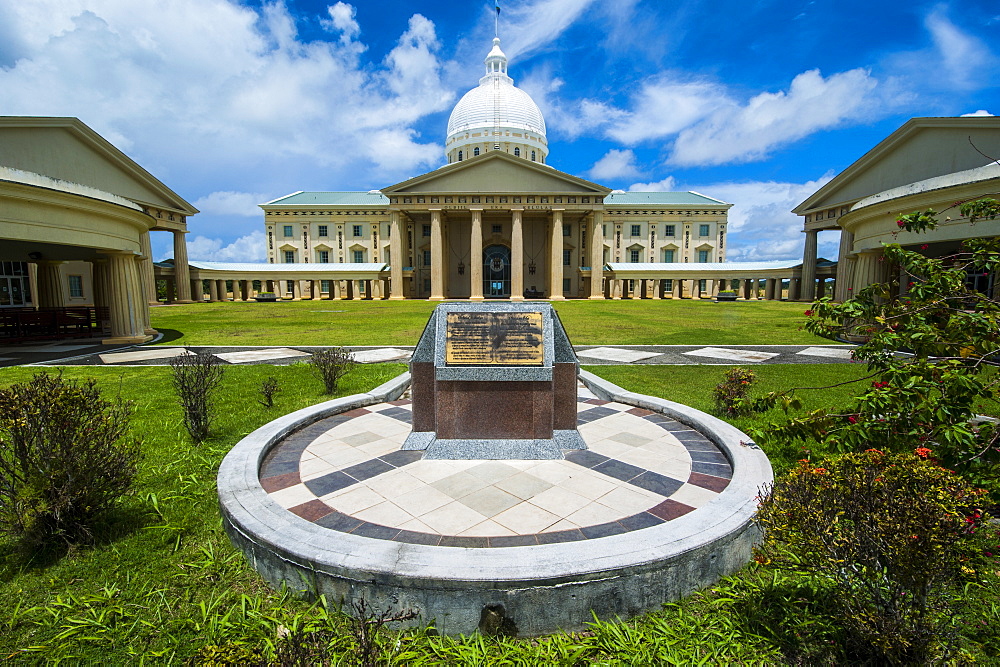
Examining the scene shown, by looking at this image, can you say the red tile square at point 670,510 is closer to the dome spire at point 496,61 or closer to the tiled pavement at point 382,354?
the tiled pavement at point 382,354

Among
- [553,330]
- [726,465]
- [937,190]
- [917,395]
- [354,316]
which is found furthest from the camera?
[354,316]

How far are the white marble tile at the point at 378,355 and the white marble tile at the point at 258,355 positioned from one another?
1.68 metres

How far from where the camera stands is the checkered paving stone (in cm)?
377

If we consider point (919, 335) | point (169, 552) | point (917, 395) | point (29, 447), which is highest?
point (919, 335)

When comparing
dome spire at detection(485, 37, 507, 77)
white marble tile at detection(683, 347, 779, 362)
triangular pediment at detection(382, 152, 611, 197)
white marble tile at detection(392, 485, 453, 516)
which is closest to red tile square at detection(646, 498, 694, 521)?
white marble tile at detection(392, 485, 453, 516)

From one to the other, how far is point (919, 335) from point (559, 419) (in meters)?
3.52

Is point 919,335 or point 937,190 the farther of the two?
point 937,190

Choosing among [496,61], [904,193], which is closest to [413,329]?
[904,193]

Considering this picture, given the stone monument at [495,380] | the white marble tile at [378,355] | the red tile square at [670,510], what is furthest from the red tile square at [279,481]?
the white marble tile at [378,355]

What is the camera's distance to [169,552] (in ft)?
12.1

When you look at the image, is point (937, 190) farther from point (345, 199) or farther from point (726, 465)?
point (345, 199)

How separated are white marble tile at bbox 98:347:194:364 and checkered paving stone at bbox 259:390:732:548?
32.7 ft

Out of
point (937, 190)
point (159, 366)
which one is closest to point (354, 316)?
point (159, 366)

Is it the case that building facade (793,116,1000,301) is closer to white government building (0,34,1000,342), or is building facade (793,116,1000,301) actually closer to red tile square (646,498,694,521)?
white government building (0,34,1000,342)
